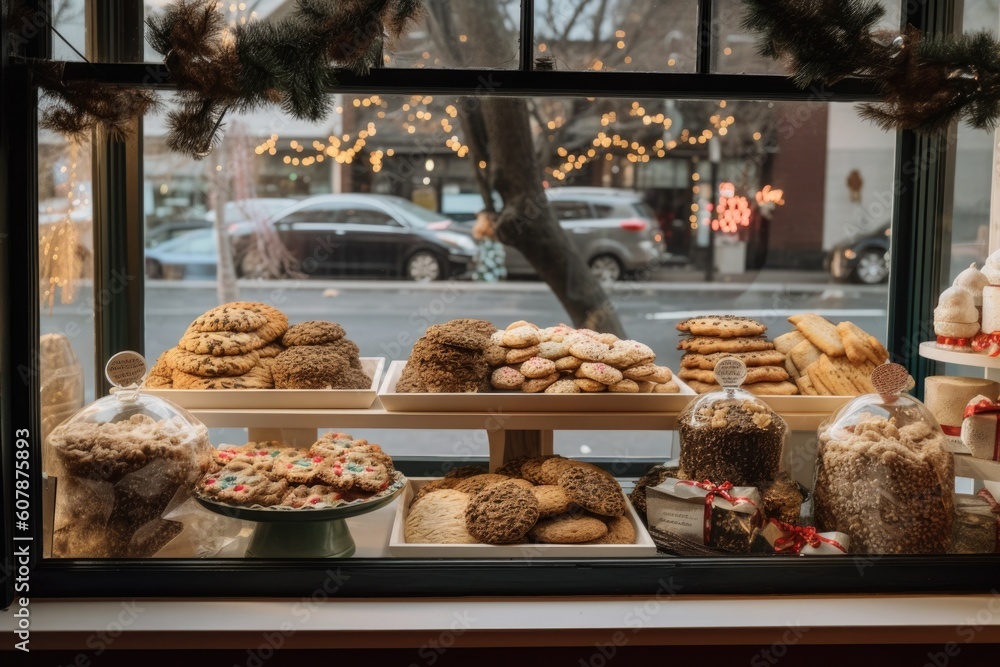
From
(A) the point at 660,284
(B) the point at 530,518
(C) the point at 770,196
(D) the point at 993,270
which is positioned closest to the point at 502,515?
(B) the point at 530,518

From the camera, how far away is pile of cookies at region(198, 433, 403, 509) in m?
1.85

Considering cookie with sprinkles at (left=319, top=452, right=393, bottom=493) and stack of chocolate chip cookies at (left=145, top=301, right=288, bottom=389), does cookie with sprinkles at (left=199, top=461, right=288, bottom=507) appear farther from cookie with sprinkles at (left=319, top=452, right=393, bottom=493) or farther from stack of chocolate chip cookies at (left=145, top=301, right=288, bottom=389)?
stack of chocolate chip cookies at (left=145, top=301, right=288, bottom=389)

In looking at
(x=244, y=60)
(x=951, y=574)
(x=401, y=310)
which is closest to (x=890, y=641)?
(x=951, y=574)

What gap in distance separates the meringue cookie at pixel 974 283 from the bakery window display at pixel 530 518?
947mm

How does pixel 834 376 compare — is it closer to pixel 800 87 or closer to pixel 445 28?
pixel 800 87

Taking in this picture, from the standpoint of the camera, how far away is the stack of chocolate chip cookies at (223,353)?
7.01 ft

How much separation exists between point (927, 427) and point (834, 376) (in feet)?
1.18

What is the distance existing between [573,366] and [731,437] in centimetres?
43

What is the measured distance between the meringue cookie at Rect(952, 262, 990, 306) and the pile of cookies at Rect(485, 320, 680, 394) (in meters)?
0.71

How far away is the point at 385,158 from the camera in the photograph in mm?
4062

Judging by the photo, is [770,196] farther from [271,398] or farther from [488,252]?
[271,398]

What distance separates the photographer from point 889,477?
1803 mm

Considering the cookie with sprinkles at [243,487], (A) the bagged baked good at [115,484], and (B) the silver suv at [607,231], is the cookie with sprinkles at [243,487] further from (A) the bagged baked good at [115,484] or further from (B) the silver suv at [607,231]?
(B) the silver suv at [607,231]

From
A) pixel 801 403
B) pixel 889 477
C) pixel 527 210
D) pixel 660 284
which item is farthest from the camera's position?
pixel 660 284
